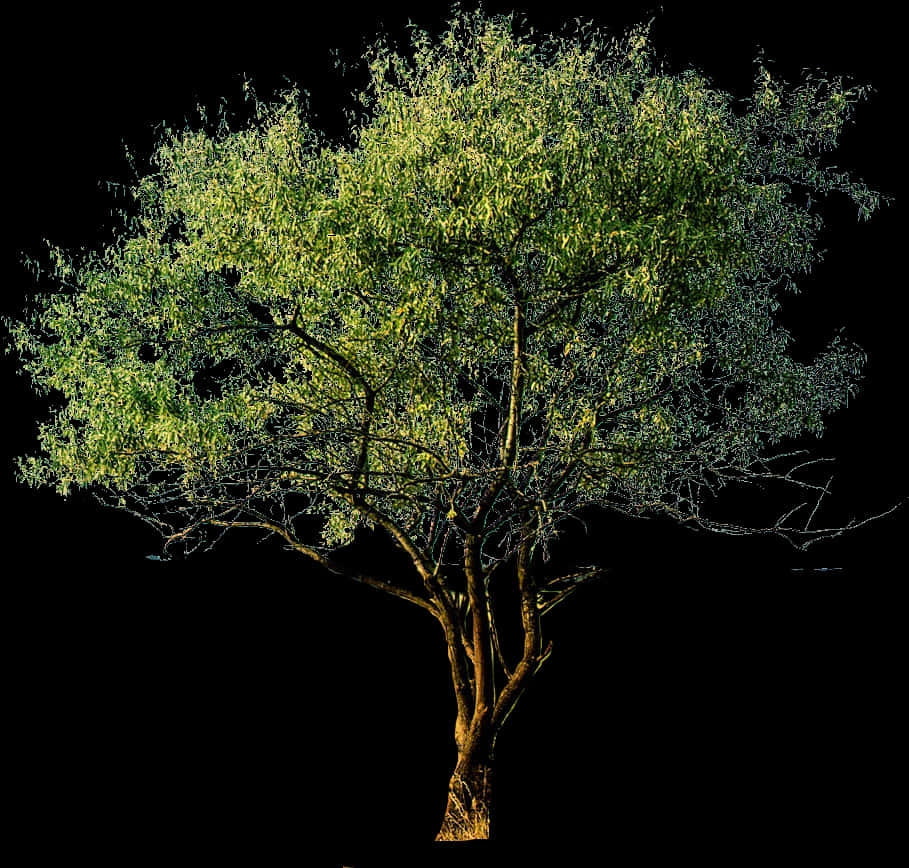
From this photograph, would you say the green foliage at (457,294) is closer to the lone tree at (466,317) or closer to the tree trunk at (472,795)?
the lone tree at (466,317)

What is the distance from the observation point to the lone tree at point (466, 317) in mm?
6844

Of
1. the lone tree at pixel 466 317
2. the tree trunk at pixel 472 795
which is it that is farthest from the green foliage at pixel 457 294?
the tree trunk at pixel 472 795

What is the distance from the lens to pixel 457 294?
7512 millimetres

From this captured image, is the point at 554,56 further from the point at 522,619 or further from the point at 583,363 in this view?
the point at 522,619

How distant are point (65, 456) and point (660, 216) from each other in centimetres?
477

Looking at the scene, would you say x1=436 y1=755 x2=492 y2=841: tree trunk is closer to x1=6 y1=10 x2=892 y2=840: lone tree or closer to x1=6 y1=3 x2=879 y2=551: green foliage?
x1=6 y1=10 x2=892 y2=840: lone tree

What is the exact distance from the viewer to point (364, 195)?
6898mm

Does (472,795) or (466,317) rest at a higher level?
(466,317)

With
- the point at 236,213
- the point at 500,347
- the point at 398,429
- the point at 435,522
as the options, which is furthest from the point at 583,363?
the point at 236,213

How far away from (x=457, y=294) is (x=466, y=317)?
180 millimetres

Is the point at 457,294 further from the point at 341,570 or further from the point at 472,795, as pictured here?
the point at 472,795

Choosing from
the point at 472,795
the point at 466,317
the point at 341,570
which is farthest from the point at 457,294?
the point at 472,795

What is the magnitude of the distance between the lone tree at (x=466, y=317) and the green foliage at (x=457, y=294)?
0.02 meters

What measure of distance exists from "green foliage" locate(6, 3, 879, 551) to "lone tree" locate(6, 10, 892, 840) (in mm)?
25
